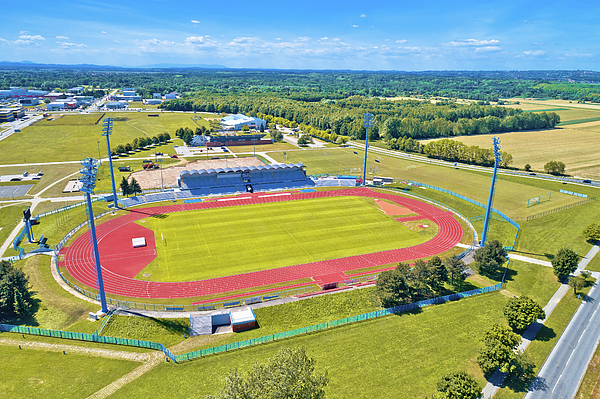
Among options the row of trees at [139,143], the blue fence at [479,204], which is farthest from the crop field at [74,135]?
the blue fence at [479,204]

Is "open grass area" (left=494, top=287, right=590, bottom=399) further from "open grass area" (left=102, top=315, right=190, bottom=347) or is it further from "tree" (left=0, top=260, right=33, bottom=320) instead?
"tree" (left=0, top=260, right=33, bottom=320)

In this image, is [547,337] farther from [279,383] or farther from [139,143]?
[139,143]

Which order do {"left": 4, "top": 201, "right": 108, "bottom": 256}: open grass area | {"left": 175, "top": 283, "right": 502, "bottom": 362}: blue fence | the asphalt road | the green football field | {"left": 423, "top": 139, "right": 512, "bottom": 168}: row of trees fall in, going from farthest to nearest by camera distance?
1. {"left": 423, "top": 139, "right": 512, "bottom": 168}: row of trees
2. {"left": 4, "top": 201, "right": 108, "bottom": 256}: open grass area
3. the green football field
4. {"left": 175, "top": 283, "right": 502, "bottom": 362}: blue fence
5. the asphalt road

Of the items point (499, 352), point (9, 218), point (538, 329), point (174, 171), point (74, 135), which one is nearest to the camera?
point (499, 352)

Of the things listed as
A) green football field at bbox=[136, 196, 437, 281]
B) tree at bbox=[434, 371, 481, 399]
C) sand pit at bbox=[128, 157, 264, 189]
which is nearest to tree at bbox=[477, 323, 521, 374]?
tree at bbox=[434, 371, 481, 399]

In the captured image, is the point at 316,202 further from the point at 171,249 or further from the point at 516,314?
the point at 516,314

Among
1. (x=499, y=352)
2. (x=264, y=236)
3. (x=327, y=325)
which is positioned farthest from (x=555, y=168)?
(x=327, y=325)
